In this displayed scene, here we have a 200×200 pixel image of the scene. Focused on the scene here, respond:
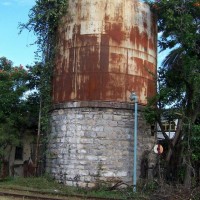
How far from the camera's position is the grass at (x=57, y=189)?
16469mm

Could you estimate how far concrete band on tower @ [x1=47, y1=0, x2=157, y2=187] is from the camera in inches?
745

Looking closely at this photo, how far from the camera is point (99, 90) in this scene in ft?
63.6

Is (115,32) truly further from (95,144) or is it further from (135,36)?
(95,144)

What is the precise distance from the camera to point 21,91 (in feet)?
76.6

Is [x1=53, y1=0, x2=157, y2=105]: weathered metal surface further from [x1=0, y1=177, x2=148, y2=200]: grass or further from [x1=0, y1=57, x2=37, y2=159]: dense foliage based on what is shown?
[x1=0, y1=177, x2=148, y2=200]: grass

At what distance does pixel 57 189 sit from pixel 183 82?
737 cm

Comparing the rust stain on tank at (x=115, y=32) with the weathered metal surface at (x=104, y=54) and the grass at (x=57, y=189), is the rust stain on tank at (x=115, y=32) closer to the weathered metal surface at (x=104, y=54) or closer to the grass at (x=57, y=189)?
the weathered metal surface at (x=104, y=54)

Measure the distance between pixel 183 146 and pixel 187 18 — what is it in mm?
5819

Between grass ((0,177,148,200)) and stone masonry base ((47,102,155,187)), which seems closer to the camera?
grass ((0,177,148,200))

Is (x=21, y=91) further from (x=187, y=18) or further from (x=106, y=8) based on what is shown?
(x=187, y=18)

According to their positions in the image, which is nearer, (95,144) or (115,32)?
(95,144)

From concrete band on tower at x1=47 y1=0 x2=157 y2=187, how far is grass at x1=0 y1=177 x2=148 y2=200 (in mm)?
666

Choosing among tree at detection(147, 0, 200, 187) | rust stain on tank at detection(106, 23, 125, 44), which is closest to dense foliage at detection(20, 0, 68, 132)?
rust stain on tank at detection(106, 23, 125, 44)

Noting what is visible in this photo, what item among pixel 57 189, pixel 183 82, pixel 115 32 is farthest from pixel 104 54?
pixel 57 189
